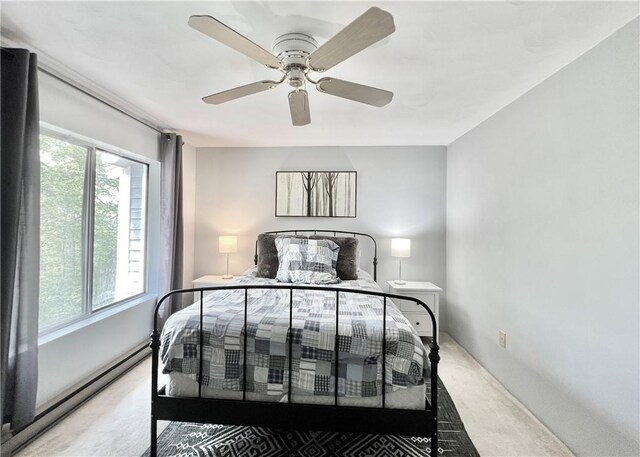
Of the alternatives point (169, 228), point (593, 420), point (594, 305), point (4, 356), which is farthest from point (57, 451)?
point (594, 305)

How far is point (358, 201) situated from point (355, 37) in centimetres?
266

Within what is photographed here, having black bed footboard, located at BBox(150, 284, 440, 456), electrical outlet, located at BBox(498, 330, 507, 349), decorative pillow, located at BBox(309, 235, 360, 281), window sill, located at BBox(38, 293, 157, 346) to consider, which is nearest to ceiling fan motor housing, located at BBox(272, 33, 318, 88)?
black bed footboard, located at BBox(150, 284, 440, 456)

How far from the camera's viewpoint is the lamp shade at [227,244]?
11.9 feet

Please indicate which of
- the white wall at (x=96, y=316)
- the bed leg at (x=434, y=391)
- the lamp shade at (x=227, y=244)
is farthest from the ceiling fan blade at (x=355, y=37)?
the lamp shade at (x=227, y=244)

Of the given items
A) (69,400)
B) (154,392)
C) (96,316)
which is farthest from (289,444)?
(96,316)

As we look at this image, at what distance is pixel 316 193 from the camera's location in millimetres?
3855

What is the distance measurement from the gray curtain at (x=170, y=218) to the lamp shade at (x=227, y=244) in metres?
0.48

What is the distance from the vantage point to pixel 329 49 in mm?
1327

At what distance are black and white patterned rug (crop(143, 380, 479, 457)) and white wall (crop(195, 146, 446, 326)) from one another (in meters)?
2.09

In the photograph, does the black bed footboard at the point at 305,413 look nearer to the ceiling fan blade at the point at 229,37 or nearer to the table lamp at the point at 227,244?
the ceiling fan blade at the point at 229,37

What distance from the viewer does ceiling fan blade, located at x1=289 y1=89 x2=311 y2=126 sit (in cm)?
175

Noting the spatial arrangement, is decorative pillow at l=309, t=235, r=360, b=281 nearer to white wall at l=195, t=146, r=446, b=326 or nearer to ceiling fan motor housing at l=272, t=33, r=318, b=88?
white wall at l=195, t=146, r=446, b=326

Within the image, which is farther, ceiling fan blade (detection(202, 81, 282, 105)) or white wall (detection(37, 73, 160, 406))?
white wall (detection(37, 73, 160, 406))

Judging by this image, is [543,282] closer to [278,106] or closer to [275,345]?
[275,345]
